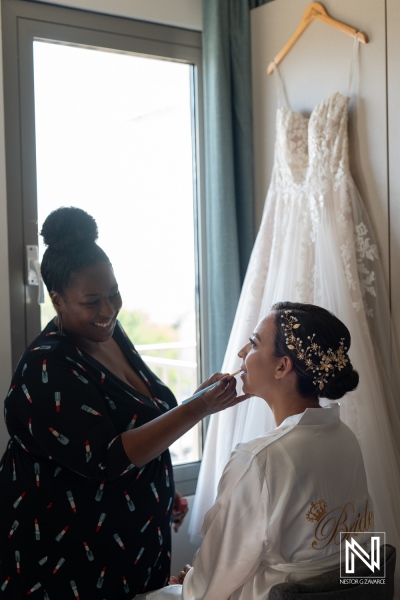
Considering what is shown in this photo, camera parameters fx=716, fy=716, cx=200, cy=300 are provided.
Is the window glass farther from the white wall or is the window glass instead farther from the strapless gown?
the strapless gown

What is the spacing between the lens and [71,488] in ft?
5.75

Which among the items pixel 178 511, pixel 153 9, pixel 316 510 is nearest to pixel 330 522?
pixel 316 510

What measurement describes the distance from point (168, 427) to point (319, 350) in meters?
0.39

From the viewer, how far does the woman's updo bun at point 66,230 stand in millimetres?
1841

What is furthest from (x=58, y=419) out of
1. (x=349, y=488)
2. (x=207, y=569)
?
(x=349, y=488)

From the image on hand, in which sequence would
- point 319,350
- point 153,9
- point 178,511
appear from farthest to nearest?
1. point 153,9
2. point 178,511
3. point 319,350

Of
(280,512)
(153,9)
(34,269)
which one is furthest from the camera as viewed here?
(153,9)

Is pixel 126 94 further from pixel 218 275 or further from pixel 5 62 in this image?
pixel 218 275

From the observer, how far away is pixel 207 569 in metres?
1.53

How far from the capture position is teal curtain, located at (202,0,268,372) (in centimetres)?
282

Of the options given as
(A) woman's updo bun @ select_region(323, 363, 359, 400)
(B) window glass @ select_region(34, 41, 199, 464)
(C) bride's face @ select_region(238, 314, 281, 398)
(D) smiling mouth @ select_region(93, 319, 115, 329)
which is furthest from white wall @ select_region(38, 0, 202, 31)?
(A) woman's updo bun @ select_region(323, 363, 359, 400)

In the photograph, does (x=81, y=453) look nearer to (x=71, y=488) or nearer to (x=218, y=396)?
(x=71, y=488)

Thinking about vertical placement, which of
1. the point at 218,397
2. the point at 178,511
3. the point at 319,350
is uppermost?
the point at 319,350

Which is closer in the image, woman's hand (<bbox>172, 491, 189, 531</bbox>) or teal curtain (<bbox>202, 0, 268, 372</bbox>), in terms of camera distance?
woman's hand (<bbox>172, 491, 189, 531</bbox>)
